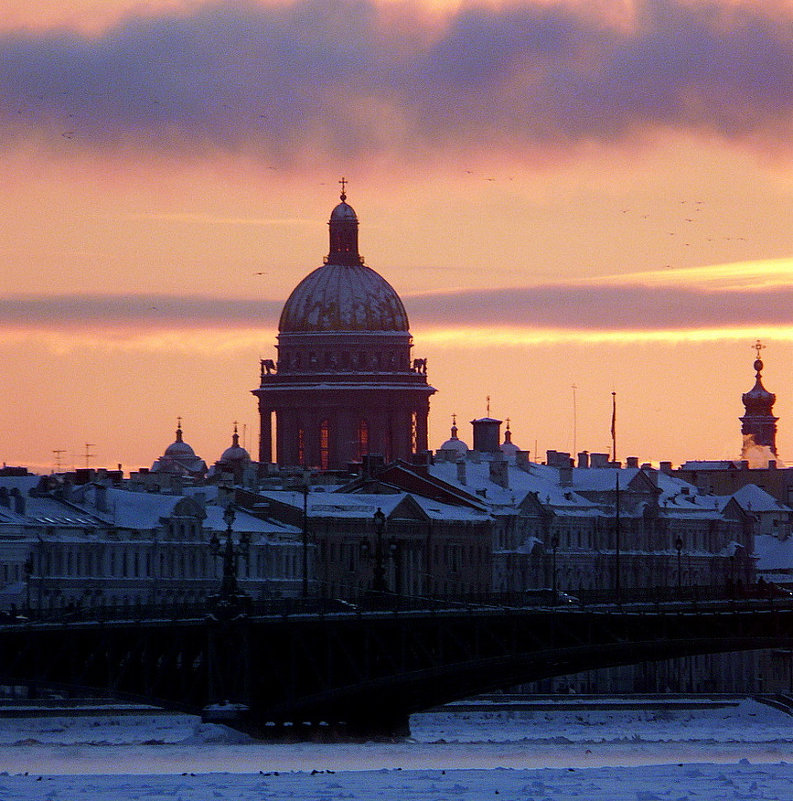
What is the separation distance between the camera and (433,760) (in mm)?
129875

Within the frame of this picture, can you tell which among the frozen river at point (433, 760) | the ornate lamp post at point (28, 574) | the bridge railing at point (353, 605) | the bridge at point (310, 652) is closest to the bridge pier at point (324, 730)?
the bridge at point (310, 652)

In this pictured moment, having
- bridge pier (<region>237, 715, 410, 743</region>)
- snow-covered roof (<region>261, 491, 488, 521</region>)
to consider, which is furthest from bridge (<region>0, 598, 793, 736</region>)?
snow-covered roof (<region>261, 491, 488, 521</region>)

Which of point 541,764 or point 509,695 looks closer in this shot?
point 541,764

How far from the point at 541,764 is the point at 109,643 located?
1251cm

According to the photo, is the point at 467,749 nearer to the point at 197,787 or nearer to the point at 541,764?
the point at 541,764

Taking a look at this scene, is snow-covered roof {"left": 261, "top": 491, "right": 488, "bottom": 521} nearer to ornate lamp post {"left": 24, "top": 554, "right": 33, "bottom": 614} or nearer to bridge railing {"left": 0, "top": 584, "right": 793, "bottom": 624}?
ornate lamp post {"left": 24, "top": 554, "right": 33, "bottom": 614}

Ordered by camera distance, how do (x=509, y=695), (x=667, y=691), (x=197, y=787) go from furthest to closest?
(x=667, y=691)
(x=509, y=695)
(x=197, y=787)

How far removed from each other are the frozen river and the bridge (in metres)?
1.49

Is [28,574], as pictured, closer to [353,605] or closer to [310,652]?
[353,605]

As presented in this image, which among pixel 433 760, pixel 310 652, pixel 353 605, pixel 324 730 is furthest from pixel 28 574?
pixel 433 760

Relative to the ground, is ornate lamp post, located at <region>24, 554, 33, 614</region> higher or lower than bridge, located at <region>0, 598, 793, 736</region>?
higher

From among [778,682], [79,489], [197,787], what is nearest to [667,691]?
[778,682]

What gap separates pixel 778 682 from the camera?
19412 cm

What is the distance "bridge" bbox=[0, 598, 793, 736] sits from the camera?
131 metres
